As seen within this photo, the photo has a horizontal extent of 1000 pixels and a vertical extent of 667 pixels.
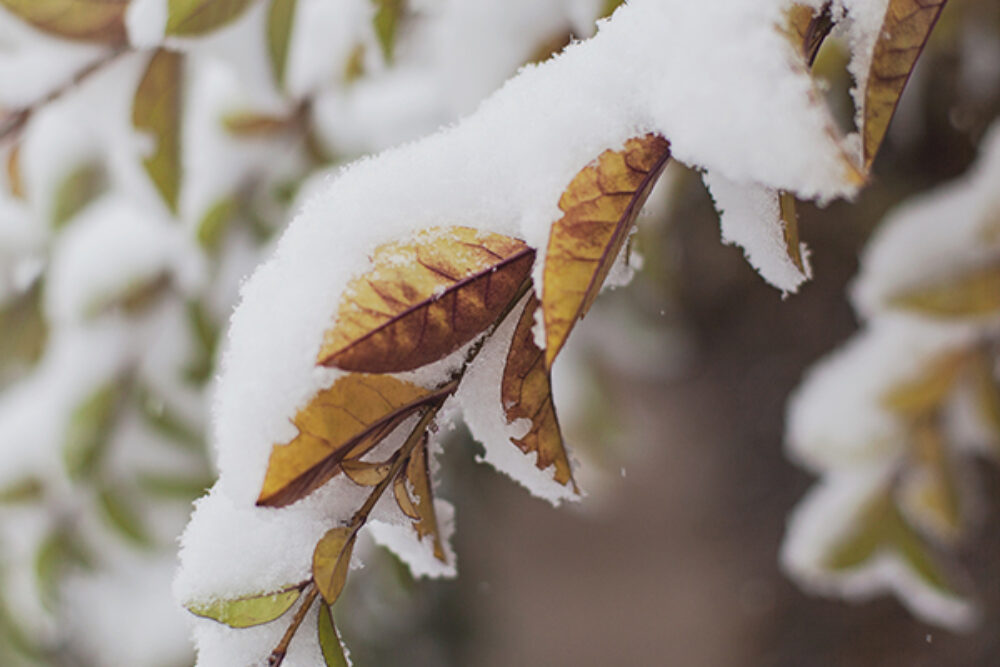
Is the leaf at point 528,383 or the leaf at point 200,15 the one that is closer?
the leaf at point 528,383

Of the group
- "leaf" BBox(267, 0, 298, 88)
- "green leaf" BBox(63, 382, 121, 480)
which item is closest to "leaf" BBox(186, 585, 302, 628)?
"leaf" BBox(267, 0, 298, 88)

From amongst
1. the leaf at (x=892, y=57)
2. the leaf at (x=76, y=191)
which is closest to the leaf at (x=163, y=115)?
the leaf at (x=76, y=191)

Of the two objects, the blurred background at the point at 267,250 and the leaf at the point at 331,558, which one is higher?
the leaf at the point at 331,558

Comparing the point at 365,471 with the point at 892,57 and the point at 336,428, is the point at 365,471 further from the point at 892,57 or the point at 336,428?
the point at 892,57

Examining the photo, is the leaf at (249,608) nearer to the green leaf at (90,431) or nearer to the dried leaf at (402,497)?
the dried leaf at (402,497)

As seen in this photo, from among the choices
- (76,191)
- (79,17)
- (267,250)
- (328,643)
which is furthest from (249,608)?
(76,191)
